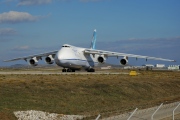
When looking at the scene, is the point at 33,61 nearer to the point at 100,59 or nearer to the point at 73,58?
the point at 73,58

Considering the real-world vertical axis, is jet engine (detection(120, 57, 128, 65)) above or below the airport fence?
above

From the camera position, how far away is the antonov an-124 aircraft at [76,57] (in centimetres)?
6175

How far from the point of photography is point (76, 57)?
63969 millimetres

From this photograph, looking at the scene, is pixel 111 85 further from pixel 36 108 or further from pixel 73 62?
pixel 73 62

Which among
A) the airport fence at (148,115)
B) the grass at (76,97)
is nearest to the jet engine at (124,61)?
the grass at (76,97)

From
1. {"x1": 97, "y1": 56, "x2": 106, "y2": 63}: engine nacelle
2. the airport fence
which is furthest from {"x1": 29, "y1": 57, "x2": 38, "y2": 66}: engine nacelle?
the airport fence

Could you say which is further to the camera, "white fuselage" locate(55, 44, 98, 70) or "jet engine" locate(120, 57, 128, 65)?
"jet engine" locate(120, 57, 128, 65)

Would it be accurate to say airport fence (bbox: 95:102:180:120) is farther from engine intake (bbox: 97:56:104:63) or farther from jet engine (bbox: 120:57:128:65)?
engine intake (bbox: 97:56:104:63)

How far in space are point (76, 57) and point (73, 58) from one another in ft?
4.48

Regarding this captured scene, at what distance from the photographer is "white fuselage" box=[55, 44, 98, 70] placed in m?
61.0

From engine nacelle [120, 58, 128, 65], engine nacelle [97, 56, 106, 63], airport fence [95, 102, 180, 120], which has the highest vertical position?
engine nacelle [97, 56, 106, 63]

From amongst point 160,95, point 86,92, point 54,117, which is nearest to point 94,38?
point 160,95

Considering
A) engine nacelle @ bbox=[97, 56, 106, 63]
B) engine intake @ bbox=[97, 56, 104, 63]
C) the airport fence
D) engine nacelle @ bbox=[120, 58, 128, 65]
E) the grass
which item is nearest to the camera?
the airport fence

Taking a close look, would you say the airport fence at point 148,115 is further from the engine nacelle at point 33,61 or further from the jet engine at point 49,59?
the engine nacelle at point 33,61
